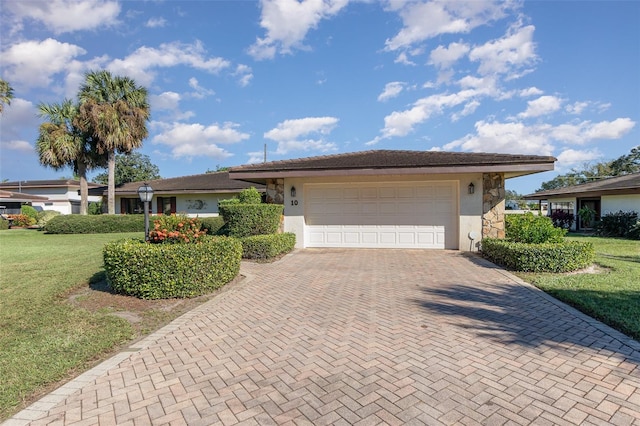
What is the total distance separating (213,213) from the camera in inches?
875

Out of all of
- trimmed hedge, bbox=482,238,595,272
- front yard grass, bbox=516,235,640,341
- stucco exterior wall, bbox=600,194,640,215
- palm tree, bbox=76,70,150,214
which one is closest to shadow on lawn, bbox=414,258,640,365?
front yard grass, bbox=516,235,640,341

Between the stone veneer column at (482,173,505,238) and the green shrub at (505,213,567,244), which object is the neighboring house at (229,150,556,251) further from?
the green shrub at (505,213,567,244)

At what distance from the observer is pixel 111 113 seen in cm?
2017

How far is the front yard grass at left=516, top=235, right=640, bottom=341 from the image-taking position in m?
4.28

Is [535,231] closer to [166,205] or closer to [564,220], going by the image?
[564,220]

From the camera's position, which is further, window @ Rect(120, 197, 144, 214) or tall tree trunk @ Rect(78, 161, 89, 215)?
window @ Rect(120, 197, 144, 214)

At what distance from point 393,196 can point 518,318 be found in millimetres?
7137

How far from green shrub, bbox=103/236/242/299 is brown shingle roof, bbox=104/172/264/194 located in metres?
15.3

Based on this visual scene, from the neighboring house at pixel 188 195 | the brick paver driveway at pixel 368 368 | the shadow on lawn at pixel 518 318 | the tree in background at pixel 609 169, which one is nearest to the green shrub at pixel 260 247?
the brick paver driveway at pixel 368 368

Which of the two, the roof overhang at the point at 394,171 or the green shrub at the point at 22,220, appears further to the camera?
the green shrub at the point at 22,220

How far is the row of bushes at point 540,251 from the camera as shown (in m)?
7.30

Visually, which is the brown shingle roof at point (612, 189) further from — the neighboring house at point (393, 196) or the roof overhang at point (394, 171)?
the roof overhang at point (394, 171)

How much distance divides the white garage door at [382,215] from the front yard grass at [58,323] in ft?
21.7

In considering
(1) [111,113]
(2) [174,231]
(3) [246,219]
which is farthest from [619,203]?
(1) [111,113]
